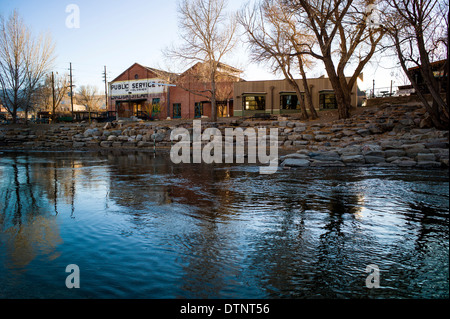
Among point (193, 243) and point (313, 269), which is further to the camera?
point (193, 243)

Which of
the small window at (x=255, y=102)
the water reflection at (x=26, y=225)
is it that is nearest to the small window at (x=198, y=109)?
the small window at (x=255, y=102)

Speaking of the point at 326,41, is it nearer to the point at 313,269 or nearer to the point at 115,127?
the point at 115,127

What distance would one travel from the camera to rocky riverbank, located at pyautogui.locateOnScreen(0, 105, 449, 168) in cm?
1263

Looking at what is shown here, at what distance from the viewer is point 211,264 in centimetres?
362

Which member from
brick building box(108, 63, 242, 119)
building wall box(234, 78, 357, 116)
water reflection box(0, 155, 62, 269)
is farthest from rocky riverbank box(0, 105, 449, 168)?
brick building box(108, 63, 242, 119)

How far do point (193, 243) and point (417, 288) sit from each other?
2538mm

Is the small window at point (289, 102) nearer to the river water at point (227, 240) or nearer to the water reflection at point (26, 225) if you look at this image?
the river water at point (227, 240)

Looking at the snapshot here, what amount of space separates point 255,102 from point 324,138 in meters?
19.9

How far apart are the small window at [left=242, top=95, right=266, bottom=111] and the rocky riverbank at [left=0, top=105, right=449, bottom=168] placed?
12.3m

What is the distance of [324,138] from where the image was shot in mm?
18578

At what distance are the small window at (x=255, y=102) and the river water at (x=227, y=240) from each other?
97.5ft

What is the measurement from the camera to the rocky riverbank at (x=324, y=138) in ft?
41.4
